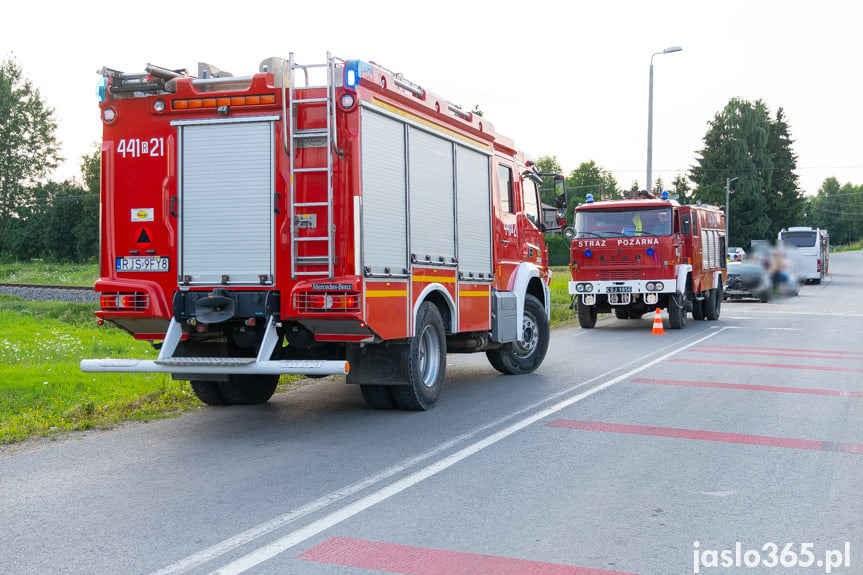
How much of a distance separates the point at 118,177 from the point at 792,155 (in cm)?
694

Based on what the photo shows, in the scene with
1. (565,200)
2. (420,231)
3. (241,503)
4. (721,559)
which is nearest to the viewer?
(721,559)

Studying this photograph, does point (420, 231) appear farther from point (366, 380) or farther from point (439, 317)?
point (366, 380)

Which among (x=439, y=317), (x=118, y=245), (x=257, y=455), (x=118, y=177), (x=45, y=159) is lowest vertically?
(x=257, y=455)

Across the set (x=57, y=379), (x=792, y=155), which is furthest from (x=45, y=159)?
(x=792, y=155)

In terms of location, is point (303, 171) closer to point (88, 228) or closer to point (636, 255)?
point (636, 255)

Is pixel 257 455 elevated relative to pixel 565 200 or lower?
lower

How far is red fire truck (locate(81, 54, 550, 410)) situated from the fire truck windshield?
458 inches

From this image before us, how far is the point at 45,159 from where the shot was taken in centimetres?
7781

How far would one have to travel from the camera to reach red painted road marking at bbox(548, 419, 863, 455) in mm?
7312

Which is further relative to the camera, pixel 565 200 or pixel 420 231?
pixel 565 200

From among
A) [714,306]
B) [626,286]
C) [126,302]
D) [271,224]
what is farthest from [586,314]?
[126,302]

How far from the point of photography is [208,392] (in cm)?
947

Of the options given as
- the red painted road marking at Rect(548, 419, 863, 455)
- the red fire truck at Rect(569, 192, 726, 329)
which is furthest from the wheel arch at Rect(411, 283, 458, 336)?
the red fire truck at Rect(569, 192, 726, 329)

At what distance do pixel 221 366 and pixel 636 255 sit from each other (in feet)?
45.2
